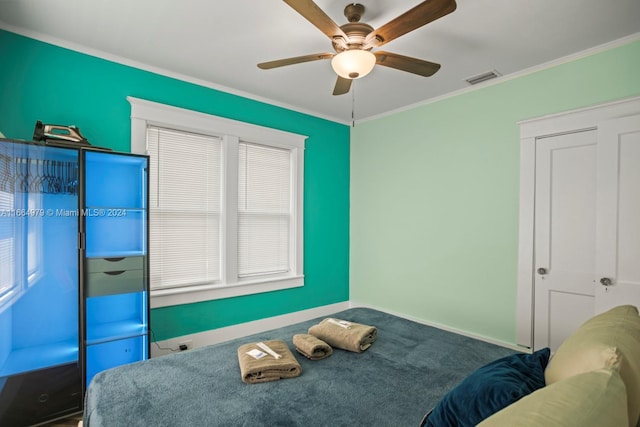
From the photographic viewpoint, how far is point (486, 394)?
1125 mm

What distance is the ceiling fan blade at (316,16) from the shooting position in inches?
63.2

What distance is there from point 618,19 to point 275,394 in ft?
10.5

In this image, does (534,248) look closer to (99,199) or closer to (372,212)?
(372,212)

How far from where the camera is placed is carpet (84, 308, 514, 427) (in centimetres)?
142

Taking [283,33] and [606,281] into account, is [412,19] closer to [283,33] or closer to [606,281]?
[283,33]

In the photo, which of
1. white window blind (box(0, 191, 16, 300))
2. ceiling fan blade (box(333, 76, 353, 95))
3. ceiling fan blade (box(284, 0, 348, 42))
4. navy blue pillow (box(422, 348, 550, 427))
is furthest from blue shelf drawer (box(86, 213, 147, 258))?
navy blue pillow (box(422, 348, 550, 427))

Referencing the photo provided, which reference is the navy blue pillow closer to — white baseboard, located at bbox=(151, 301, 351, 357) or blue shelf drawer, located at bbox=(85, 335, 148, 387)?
blue shelf drawer, located at bbox=(85, 335, 148, 387)

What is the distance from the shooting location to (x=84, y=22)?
7.75 ft

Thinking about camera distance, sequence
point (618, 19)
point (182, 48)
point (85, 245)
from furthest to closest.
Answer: point (182, 48)
point (85, 245)
point (618, 19)

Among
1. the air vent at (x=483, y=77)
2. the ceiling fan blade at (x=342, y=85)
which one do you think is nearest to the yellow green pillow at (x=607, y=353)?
the ceiling fan blade at (x=342, y=85)

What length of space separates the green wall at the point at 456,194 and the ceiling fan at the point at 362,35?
4.61ft

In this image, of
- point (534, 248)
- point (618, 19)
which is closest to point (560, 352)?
point (534, 248)

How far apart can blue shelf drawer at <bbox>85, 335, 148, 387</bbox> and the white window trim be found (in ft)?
1.45

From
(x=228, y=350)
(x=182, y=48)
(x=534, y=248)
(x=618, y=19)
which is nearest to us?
(x=228, y=350)
